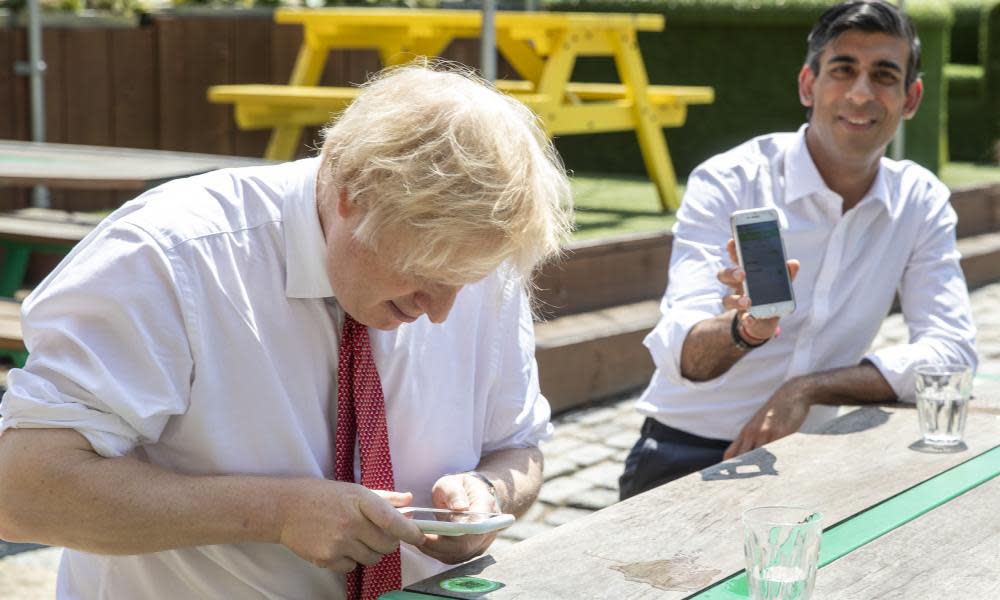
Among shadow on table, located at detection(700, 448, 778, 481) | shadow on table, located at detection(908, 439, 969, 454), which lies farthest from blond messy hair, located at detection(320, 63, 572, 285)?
shadow on table, located at detection(908, 439, 969, 454)

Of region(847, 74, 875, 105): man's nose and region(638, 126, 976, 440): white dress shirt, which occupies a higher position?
region(847, 74, 875, 105): man's nose

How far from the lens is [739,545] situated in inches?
77.3

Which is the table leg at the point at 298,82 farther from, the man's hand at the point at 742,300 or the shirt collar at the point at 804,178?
the man's hand at the point at 742,300

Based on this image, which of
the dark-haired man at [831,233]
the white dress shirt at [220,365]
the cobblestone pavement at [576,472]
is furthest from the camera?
the cobblestone pavement at [576,472]

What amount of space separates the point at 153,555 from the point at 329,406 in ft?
1.01

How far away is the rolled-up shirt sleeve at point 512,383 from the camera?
88.3 inches

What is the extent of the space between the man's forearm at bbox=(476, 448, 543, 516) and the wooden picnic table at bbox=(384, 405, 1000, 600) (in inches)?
4.2

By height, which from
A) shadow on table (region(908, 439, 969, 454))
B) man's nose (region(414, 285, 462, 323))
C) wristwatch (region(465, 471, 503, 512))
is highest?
man's nose (region(414, 285, 462, 323))

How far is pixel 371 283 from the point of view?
1915mm

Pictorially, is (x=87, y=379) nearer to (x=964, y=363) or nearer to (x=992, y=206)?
(x=964, y=363)

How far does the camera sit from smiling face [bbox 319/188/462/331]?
1.88m

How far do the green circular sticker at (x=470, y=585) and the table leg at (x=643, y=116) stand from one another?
5989 mm

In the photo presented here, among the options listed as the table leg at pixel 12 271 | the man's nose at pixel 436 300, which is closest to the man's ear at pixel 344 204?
the man's nose at pixel 436 300

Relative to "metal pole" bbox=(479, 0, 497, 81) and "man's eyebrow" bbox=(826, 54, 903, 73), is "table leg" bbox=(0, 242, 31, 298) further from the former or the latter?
"man's eyebrow" bbox=(826, 54, 903, 73)
